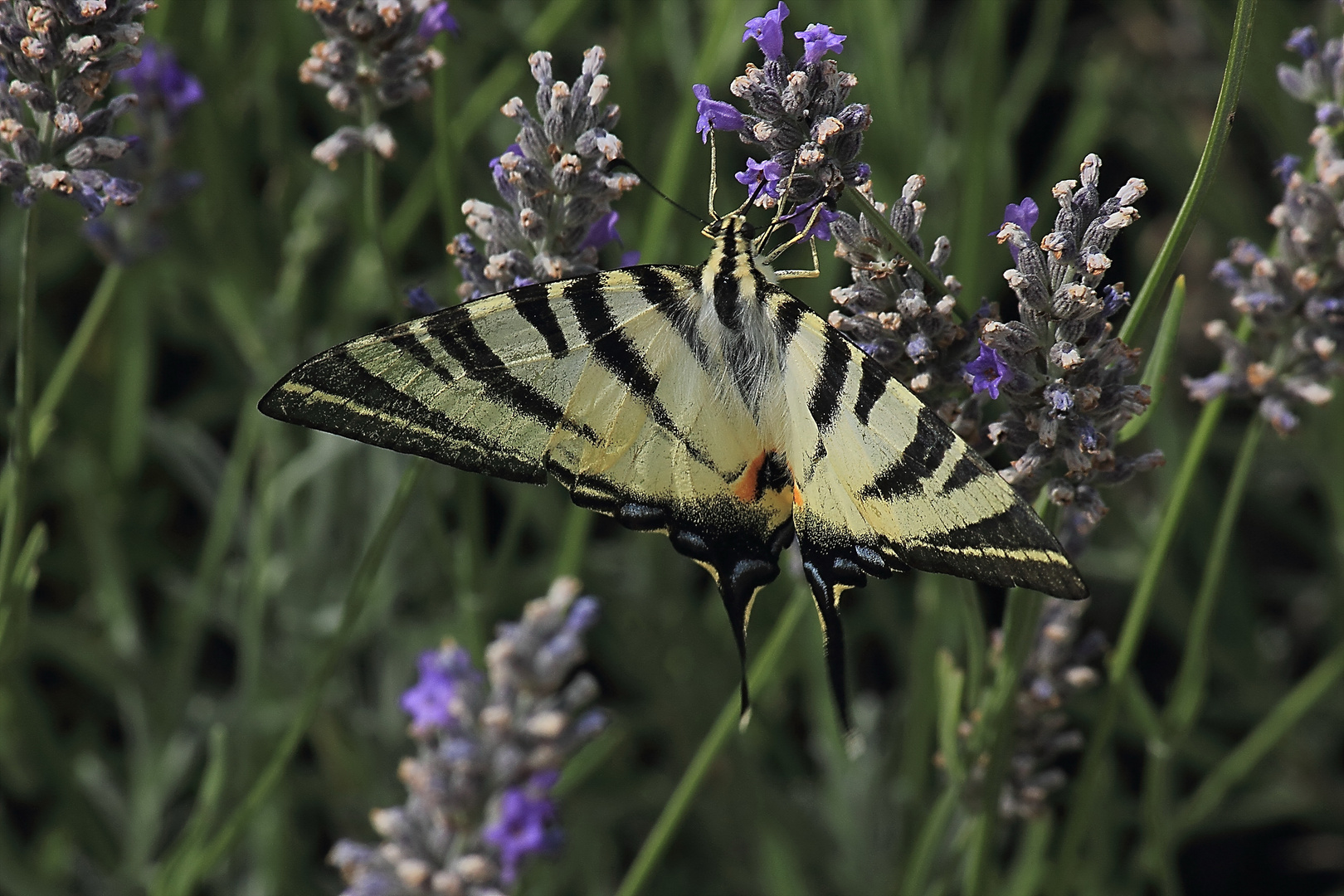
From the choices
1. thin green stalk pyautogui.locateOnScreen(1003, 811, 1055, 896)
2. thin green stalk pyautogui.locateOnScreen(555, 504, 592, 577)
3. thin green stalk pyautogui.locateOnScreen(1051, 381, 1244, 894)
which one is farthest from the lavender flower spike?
thin green stalk pyautogui.locateOnScreen(1003, 811, 1055, 896)

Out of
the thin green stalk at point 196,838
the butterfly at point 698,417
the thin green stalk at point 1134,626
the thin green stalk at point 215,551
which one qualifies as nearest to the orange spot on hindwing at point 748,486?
the butterfly at point 698,417

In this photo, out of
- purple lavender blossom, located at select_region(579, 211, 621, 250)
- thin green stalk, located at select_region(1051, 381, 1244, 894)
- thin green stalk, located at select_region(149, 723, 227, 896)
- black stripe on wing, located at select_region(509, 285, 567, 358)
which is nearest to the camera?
black stripe on wing, located at select_region(509, 285, 567, 358)

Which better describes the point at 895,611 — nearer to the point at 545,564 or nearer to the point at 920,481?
the point at 545,564

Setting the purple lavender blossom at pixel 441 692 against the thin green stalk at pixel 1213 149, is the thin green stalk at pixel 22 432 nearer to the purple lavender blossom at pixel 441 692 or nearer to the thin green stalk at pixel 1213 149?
the purple lavender blossom at pixel 441 692

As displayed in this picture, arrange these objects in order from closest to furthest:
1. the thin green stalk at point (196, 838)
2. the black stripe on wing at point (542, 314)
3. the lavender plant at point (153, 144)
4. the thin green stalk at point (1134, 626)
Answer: the black stripe on wing at point (542, 314) < the thin green stalk at point (1134, 626) < the thin green stalk at point (196, 838) < the lavender plant at point (153, 144)

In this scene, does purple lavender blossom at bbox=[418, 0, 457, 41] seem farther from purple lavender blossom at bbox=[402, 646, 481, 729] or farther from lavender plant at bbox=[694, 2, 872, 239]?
purple lavender blossom at bbox=[402, 646, 481, 729]

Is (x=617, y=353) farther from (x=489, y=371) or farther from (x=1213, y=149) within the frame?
(x=1213, y=149)
